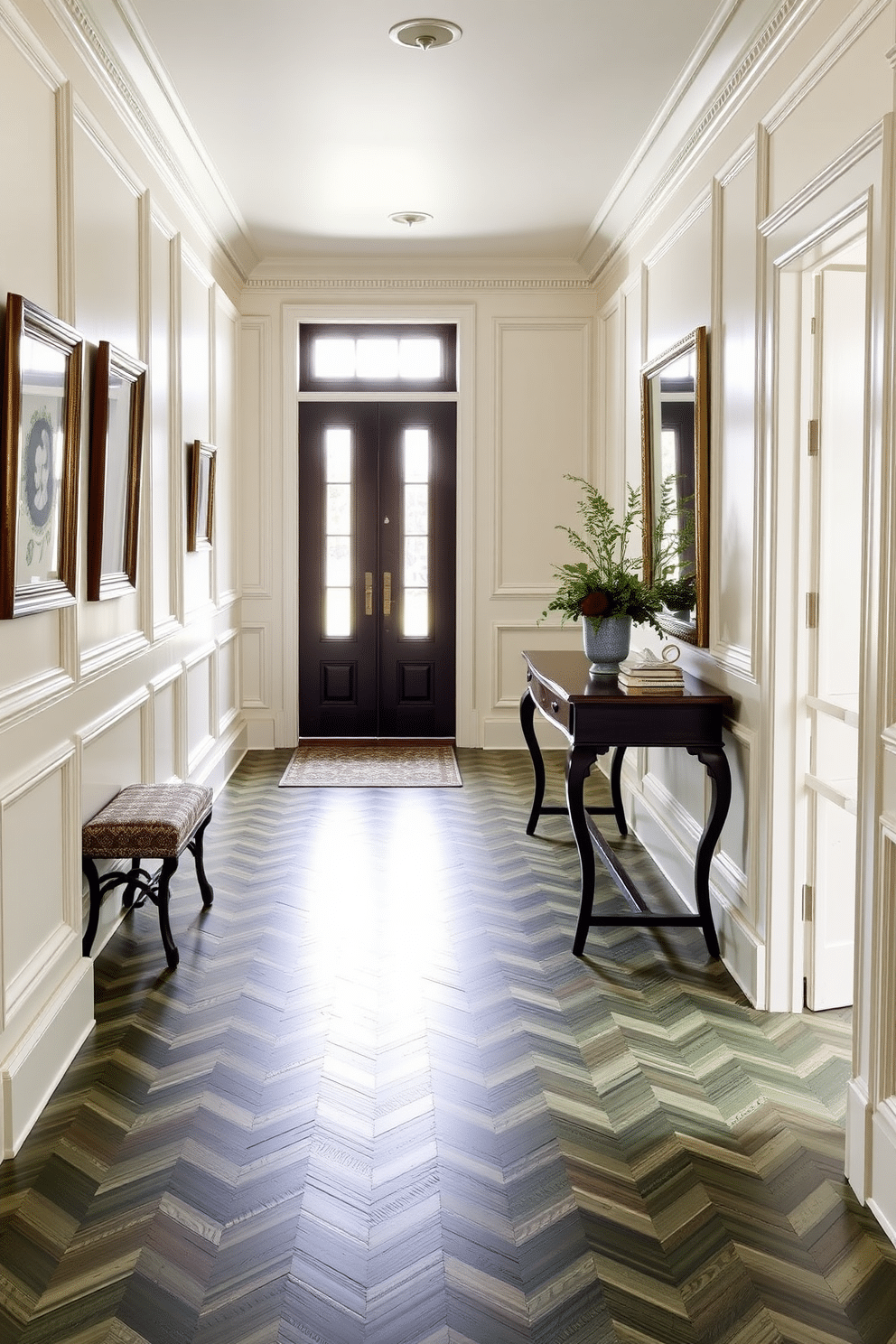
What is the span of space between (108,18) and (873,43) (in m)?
2.41

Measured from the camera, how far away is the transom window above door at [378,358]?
25.6 feet

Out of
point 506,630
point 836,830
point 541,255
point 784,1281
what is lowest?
point 784,1281

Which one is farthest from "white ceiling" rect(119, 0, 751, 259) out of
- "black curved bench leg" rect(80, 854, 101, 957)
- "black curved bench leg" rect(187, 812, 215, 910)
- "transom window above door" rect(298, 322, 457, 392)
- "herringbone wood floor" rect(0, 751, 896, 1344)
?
"herringbone wood floor" rect(0, 751, 896, 1344)

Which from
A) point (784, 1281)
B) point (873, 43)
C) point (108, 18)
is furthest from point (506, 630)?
point (784, 1281)

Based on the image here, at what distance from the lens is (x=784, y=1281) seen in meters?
2.22

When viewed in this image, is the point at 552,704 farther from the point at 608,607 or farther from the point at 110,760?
the point at 110,760

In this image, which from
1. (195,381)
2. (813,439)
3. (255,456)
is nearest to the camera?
(813,439)

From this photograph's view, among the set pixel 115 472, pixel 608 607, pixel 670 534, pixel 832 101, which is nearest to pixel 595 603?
pixel 608 607

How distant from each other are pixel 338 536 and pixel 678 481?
11.7ft

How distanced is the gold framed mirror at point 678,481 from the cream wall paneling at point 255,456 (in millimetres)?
3053

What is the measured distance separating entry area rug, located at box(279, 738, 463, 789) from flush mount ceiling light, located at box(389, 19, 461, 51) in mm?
3975

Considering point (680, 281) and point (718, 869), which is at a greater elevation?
point (680, 281)

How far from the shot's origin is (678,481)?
477 centimetres

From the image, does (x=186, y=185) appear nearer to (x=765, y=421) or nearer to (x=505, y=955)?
(x=765, y=421)
